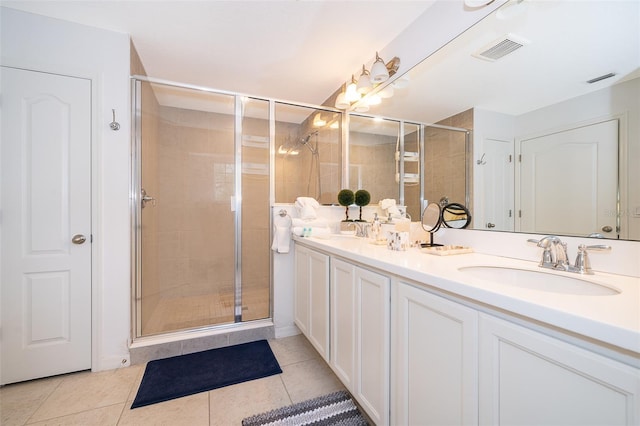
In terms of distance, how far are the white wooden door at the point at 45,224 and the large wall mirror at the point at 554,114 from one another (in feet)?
8.04

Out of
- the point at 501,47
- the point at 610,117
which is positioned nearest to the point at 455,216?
the point at 610,117

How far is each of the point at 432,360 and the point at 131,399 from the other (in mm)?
1728

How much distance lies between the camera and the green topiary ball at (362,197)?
88.7 inches

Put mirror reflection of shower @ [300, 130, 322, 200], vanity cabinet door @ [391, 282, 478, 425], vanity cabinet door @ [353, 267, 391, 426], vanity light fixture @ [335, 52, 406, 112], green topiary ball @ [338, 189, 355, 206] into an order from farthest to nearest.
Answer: mirror reflection of shower @ [300, 130, 322, 200]
green topiary ball @ [338, 189, 355, 206]
vanity light fixture @ [335, 52, 406, 112]
vanity cabinet door @ [353, 267, 391, 426]
vanity cabinet door @ [391, 282, 478, 425]

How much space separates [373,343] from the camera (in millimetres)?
1137

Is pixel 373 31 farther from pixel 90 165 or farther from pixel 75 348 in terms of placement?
pixel 75 348

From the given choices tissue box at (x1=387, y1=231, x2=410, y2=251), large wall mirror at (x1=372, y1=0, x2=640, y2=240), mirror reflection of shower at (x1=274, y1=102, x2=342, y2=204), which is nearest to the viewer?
large wall mirror at (x1=372, y1=0, x2=640, y2=240)

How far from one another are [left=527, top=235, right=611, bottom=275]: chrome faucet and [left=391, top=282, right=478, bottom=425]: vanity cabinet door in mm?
503

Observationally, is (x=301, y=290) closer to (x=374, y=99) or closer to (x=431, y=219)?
(x=431, y=219)

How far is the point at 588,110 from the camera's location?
0.94 meters

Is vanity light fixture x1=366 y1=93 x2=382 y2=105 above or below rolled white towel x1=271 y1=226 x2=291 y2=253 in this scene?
above

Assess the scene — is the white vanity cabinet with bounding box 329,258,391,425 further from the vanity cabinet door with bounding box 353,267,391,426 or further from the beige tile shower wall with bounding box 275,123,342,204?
the beige tile shower wall with bounding box 275,123,342,204

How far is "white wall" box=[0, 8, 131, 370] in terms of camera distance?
5.65 feet

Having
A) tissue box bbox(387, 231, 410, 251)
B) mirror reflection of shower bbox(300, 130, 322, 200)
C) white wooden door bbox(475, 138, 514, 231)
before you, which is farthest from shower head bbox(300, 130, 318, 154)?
white wooden door bbox(475, 138, 514, 231)
